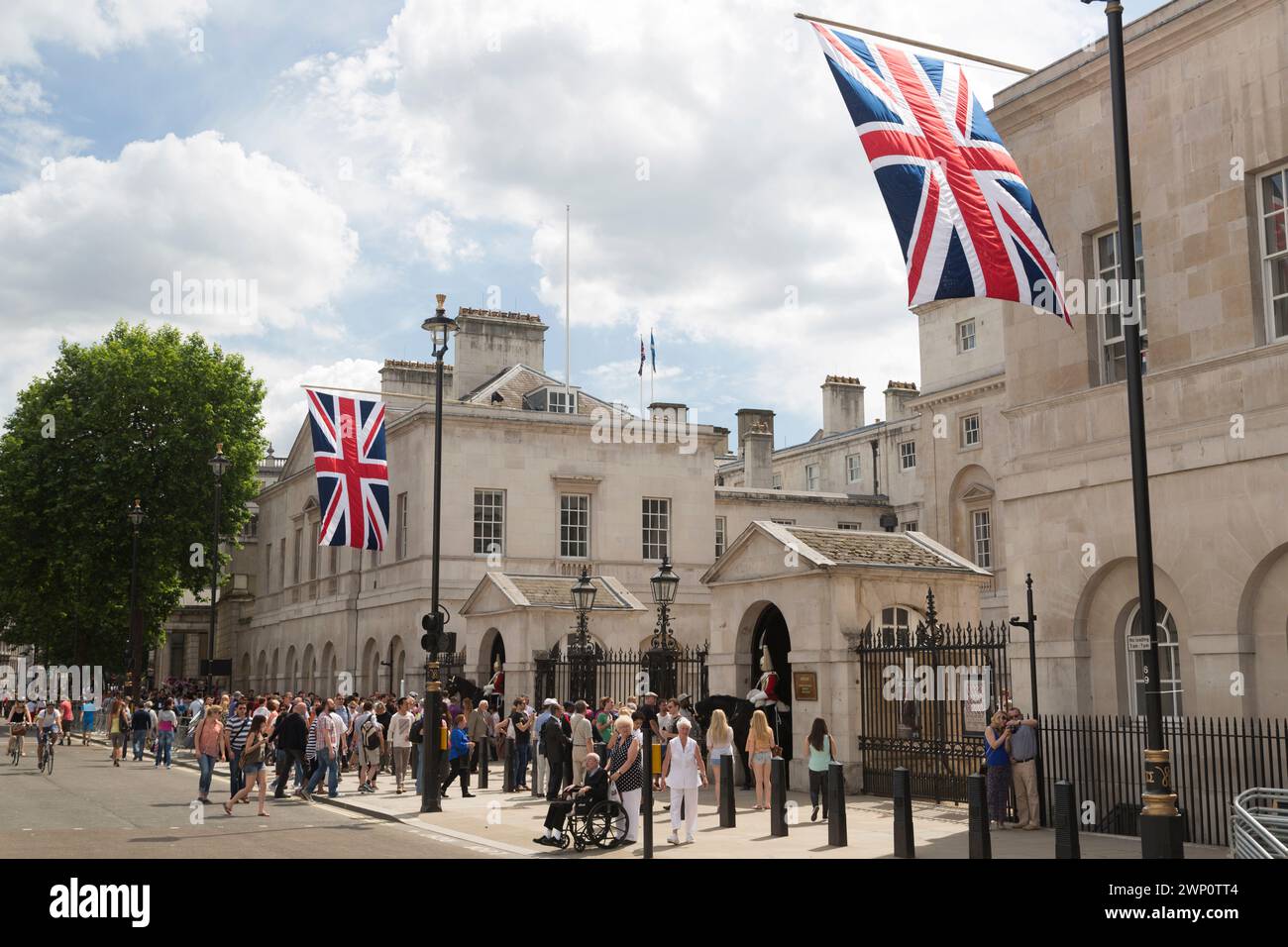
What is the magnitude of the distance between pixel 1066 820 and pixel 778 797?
4.66 metres

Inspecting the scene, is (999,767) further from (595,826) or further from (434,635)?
(434,635)

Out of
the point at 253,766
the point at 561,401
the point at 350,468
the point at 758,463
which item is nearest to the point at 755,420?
the point at 758,463

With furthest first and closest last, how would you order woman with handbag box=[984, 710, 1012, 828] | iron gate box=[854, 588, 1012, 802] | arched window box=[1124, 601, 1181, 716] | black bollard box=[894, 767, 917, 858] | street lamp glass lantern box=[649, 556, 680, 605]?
1. street lamp glass lantern box=[649, 556, 680, 605]
2. iron gate box=[854, 588, 1012, 802]
3. woman with handbag box=[984, 710, 1012, 828]
4. arched window box=[1124, 601, 1181, 716]
5. black bollard box=[894, 767, 917, 858]

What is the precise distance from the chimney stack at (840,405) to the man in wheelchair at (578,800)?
44.5 meters

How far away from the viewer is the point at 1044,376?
17391 millimetres

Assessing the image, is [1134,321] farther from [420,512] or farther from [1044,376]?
[420,512]

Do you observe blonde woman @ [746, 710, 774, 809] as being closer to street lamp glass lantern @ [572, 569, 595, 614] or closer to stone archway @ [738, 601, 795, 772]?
stone archway @ [738, 601, 795, 772]

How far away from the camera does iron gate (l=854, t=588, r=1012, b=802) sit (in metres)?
19.5

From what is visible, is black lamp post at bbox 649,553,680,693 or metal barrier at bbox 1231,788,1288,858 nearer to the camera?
metal barrier at bbox 1231,788,1288,858

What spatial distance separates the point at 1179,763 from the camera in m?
15.2

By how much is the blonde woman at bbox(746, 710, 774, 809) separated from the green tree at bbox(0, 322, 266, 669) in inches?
1319

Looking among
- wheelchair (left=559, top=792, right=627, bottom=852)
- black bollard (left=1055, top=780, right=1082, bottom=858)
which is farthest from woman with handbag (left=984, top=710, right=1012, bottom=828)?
wheelchair (left=559, top=792, right=627, bottom=852)

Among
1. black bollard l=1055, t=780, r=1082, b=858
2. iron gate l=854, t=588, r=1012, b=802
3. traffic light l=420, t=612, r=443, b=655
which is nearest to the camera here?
black bollard l=1055, t=780, r=1082, b=858
